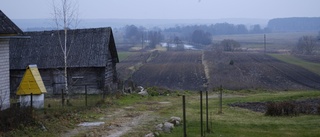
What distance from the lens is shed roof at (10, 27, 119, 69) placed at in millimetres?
29875

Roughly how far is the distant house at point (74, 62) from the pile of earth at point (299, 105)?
10.6 metres

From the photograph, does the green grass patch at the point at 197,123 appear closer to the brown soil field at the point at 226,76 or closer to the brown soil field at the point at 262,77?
the brown soil field at the point at 226,76

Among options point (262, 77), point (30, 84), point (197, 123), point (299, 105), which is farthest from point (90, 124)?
point (262, 77)

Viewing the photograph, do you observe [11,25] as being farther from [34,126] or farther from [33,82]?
[34,126]

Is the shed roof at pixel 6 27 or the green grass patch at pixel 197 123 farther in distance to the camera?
the shed roof at pixel 6 27

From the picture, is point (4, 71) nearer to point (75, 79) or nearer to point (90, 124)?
point (90, 124)

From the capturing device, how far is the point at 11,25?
16672mm

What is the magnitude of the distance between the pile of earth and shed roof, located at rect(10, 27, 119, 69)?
1096 cm

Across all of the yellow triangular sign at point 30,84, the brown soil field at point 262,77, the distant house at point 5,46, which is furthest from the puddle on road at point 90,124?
the brown soil field at point 262,77

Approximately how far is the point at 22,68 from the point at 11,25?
1421 cm

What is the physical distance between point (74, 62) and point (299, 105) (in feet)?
53.6

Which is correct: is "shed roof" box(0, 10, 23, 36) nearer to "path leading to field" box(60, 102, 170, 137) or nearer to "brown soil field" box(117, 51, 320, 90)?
"path leading to field" box(60, 102, 170, 137)

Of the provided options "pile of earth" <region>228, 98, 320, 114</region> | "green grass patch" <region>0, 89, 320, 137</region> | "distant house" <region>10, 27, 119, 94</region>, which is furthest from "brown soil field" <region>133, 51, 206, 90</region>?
"green grass patch" <region>0, 89, 320, 137</region>

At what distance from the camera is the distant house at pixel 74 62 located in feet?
98.0
